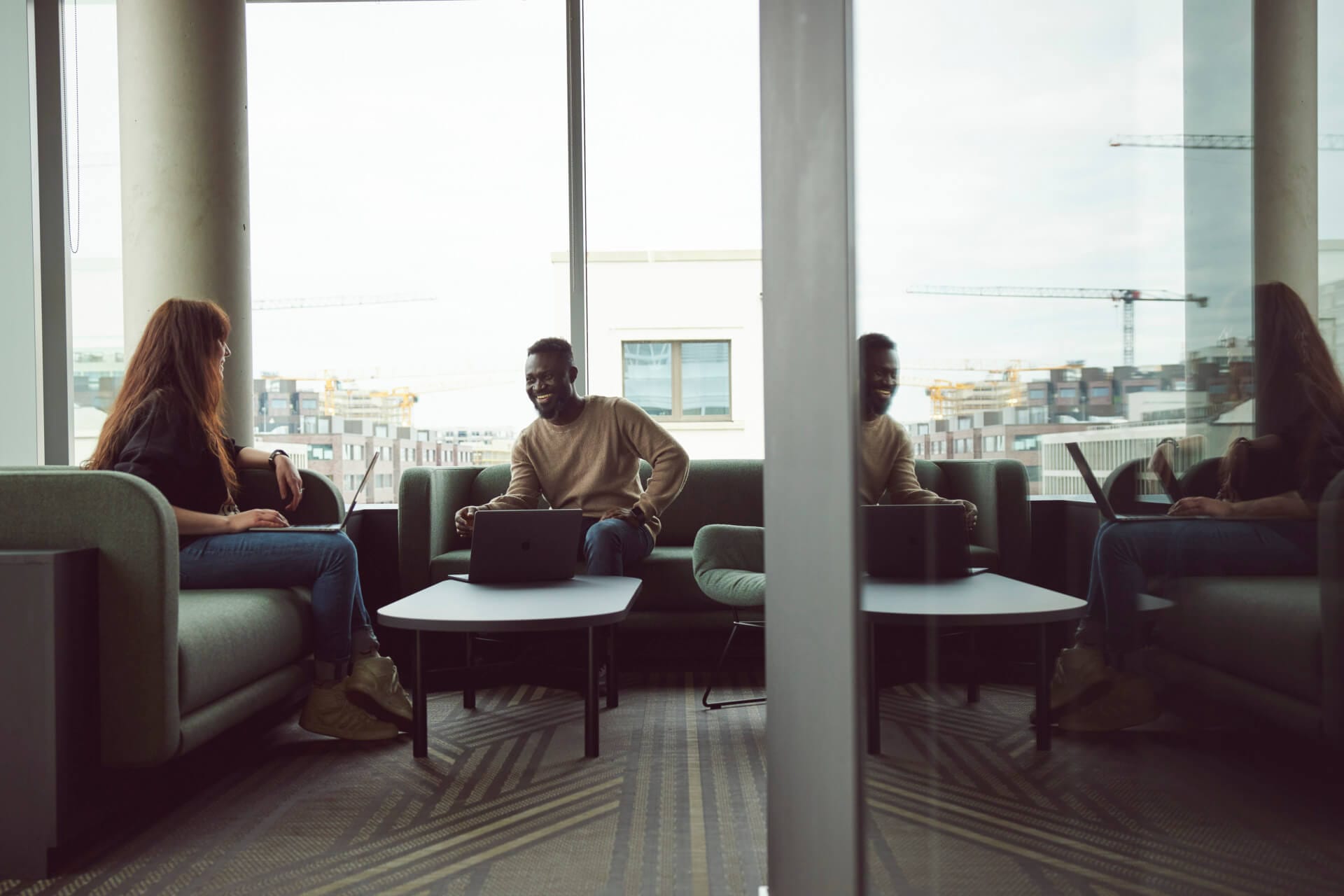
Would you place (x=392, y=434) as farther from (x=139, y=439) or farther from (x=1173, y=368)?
(x=1173, y=368)

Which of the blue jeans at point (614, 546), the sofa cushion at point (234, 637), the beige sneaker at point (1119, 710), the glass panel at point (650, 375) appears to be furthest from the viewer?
the glass panel at point (650, 375)

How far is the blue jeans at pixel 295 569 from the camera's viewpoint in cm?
232

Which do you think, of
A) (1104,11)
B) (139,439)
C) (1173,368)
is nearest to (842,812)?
(1173,368)

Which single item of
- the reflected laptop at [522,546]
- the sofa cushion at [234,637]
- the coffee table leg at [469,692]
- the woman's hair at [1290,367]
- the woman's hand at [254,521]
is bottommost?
the coffee table leg at [469,692]

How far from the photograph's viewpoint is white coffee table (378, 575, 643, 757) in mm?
1878

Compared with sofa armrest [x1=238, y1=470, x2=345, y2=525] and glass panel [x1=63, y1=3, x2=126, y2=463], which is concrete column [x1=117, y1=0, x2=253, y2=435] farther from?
sofa armrest [x1=238, y1=470, x2=345, y2=525]

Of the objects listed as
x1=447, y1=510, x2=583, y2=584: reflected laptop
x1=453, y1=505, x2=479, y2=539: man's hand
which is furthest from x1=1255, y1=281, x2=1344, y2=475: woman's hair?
x1=453, y1=505, x2=479, y2=539: man's hand

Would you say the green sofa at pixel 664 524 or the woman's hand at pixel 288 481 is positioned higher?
the woman's hand at pixel 288 481

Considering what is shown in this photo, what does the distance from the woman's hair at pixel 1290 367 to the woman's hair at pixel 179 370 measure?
2.49m

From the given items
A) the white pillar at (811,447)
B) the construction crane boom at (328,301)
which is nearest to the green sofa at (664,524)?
the construction crane boom at (328,301)

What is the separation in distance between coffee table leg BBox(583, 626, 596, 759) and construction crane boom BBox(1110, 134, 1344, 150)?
1747 millimetres

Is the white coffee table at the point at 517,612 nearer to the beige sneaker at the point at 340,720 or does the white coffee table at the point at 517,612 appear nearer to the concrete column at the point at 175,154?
the beige sneaker at the point at 340,720

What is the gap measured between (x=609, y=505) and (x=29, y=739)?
6.73 feet

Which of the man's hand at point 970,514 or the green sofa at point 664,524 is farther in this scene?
the green sofa at point 664,524
